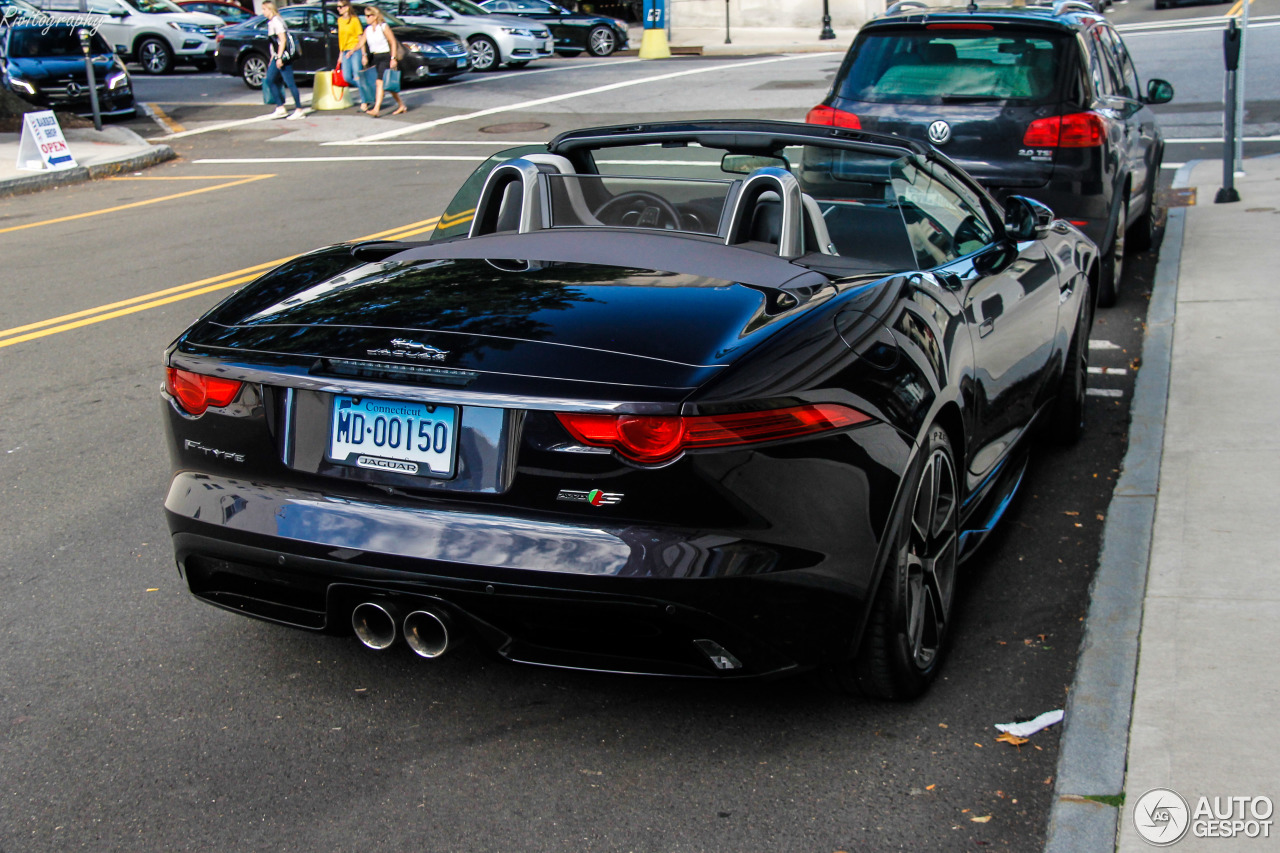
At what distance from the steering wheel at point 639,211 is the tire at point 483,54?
25249 mm

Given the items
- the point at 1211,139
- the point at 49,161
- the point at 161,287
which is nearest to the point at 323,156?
the point at 49,161

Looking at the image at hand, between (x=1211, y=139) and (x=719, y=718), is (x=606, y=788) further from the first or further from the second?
(x=1211, y=139)

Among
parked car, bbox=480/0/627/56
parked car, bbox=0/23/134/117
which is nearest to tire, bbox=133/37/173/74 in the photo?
parked car, bbox=480/0/627/56

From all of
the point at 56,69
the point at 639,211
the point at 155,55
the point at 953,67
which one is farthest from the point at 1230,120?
the point at 155,55

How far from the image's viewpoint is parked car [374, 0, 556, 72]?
92.7 ft

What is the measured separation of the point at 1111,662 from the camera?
3795 mm

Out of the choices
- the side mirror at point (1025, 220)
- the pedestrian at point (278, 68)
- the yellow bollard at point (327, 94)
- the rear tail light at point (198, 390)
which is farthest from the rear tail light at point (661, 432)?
the yellow bollard at point (327, 94)

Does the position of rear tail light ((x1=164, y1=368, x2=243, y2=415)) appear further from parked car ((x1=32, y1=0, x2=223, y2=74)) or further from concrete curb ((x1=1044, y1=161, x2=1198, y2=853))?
parked car ((x1=32, y1=0, x2=223, y2=74))

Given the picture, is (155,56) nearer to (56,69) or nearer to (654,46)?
(56,69)

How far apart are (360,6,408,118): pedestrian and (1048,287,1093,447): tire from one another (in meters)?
17.8

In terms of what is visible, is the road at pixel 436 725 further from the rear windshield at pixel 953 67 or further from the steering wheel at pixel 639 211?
the rear windshield at pixel 953 67

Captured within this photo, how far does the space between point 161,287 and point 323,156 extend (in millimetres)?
8966

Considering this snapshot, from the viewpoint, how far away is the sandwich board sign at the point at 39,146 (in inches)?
638

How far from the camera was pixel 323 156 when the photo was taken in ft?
59.8
